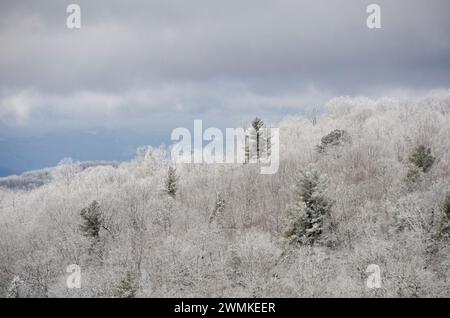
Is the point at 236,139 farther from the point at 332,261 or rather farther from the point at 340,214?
the point at 332,261

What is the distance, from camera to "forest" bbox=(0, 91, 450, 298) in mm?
15602

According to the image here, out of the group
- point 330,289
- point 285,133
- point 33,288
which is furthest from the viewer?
point 285,133

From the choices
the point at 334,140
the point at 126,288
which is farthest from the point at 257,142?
the point at 126,288

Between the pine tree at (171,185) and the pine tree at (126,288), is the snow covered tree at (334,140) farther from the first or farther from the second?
the pine tree at (126,288)

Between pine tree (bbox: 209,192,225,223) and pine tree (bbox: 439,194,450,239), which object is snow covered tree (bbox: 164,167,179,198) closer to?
pine tree (bbox: 209,192,225,223)

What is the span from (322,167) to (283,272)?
14.5 metres

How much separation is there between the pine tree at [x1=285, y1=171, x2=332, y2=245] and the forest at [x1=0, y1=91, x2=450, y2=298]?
0.06 m

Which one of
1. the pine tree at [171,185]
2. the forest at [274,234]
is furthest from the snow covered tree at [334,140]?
the pine tree at [171,185]

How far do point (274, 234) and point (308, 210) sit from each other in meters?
4.29

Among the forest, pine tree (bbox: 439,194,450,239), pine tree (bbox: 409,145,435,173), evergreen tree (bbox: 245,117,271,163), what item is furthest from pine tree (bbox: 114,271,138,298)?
evergreen tree (bbox: 245,117,271,163)

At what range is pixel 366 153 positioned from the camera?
29.6 m

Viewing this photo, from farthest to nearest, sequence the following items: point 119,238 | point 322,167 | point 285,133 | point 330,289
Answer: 1. point 285,133
2. point 322,167
3. point 119,238
4. point 330,289

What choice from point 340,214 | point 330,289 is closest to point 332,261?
point 330,289

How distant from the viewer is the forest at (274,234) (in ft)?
51.2
